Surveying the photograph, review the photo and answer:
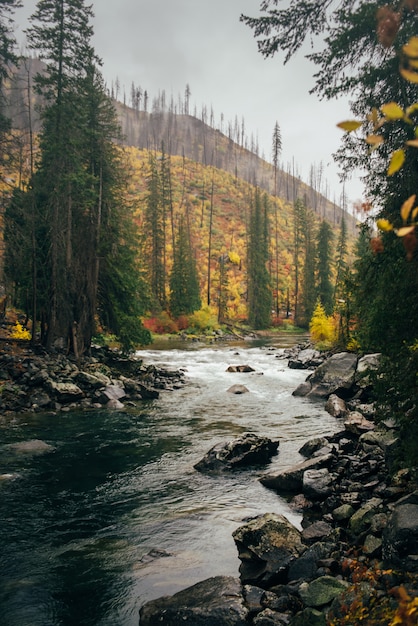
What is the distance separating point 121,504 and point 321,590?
16.3 ft

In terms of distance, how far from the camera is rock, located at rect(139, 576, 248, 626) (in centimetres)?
525

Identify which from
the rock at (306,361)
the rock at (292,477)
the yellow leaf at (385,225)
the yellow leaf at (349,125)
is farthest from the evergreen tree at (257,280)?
the yellow leaf at (349,125)

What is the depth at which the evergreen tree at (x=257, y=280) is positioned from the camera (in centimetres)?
6181

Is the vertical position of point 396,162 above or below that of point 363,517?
above

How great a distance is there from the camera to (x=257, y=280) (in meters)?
63.3

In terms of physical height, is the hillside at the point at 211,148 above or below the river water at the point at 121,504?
above

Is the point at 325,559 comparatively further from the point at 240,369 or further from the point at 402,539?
the point at 240,369

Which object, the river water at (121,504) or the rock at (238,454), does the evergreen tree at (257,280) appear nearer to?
the river water at (121,504)

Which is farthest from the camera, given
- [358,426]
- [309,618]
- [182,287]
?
[182,287]

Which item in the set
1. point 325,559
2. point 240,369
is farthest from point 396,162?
point 240,369

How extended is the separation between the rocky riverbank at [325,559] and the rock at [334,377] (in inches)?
363

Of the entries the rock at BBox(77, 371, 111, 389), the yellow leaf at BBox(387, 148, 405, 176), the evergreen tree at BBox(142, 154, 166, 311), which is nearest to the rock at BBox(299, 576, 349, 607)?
the yellow leaf at BBox(387, 148, 405, 176)

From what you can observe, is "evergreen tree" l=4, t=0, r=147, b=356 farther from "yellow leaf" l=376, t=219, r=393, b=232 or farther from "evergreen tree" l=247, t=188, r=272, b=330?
"evergreen tree" l=247, t=188, r=272, b=330

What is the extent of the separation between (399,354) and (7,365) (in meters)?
16.1
